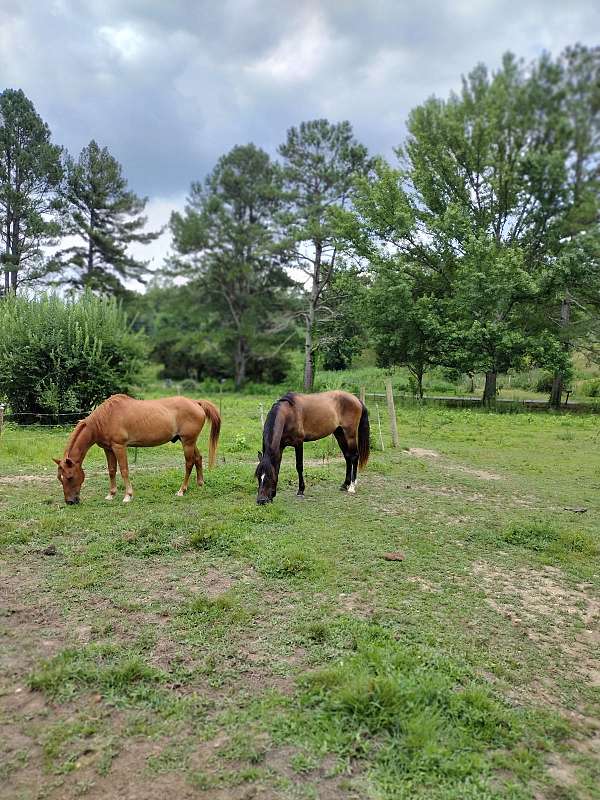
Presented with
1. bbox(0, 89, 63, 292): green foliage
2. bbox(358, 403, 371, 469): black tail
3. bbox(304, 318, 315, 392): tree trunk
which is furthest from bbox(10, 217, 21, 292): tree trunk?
bbox(358, 403, 371, 469): black tail

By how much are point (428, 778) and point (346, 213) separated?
23.9 m

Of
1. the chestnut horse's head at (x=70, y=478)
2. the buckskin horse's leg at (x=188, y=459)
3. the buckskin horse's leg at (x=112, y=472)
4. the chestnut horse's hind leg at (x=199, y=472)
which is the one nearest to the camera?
the chestnut horse's head at (x=70, y=478)

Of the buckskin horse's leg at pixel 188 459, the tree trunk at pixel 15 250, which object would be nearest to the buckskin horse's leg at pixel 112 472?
the buckskin horse's leg at pixel 188 459

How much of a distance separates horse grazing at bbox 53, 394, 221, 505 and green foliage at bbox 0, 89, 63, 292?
21.4 m

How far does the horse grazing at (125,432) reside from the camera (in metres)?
6.25

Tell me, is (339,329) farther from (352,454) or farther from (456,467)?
(352,454)

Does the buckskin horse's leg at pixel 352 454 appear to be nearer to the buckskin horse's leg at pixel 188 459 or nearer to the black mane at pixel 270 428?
the black mane at pixel 270 428

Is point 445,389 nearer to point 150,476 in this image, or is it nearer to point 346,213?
point 346,213

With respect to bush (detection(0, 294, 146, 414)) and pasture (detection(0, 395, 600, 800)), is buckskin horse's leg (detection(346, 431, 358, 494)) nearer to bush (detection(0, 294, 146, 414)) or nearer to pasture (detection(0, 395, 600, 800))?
pasture (detection(0, 395, 600, 800))

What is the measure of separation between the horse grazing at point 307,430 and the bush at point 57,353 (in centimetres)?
950

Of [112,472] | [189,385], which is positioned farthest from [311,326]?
[112,472]

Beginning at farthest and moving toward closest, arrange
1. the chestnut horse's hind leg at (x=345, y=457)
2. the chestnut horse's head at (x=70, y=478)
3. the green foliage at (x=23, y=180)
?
the green foliage at (x=23, y=180), the chestnut horse's hind leg at (x=345, y=457), the chestnut horse's head at (x=70, y=478)

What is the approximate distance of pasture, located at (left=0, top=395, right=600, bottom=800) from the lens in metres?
2.17

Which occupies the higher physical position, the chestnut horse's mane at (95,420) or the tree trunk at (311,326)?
the tree trunk at (311,326)
